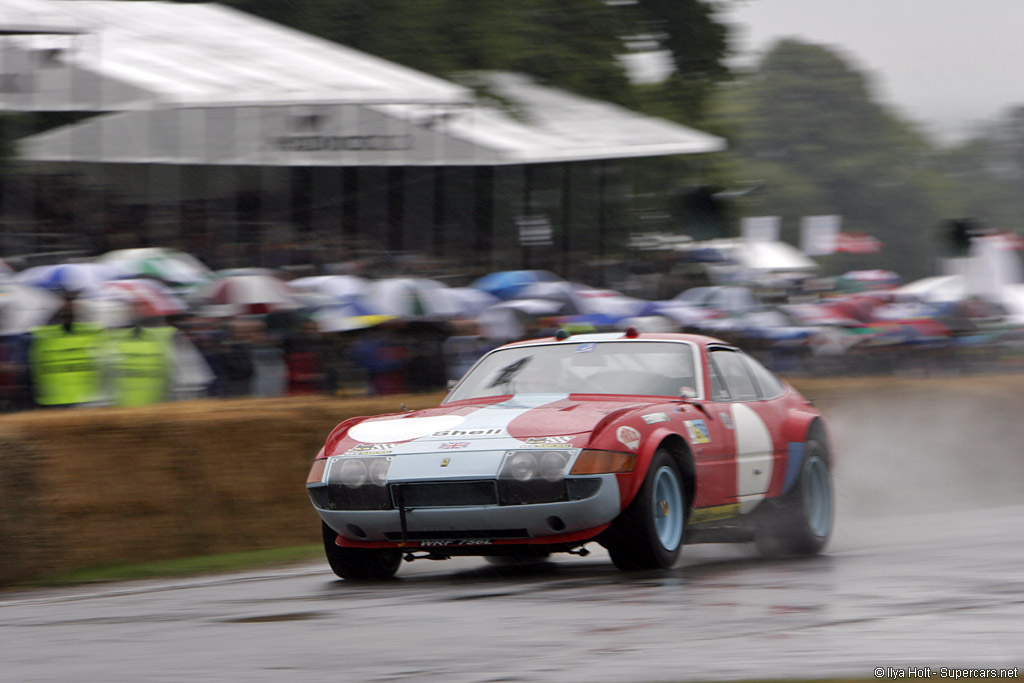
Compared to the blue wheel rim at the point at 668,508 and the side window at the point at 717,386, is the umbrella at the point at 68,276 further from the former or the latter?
the blue wheel rim at the point at 668,508

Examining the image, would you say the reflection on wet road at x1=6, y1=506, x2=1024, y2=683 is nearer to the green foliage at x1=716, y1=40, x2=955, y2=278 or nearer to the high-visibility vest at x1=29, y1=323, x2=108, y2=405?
the high-visibility vest at x1=29, y1=323, x2=108, y2=405

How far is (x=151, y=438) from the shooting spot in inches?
376

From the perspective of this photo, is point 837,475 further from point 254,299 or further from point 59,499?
point 59,499

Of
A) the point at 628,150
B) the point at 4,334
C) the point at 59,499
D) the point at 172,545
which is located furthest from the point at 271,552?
the point at 628,150

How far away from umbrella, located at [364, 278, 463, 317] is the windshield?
5475 millimetres

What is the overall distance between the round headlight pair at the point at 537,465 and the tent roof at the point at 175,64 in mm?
12862

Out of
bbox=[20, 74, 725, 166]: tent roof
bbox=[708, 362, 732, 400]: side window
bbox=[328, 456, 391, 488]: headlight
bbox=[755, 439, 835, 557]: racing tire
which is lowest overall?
bbox=[755, 439, 835, 557]: racing tire

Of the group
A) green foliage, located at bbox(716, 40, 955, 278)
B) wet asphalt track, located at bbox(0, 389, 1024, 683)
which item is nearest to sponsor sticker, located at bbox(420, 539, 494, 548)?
wet asphalt track, located at bbox(0, 389, 1024, 683)

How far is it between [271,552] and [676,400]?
3636 millimetres

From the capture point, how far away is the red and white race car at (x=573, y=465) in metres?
7.06

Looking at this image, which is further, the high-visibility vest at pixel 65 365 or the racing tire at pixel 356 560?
the high-visibility vest at pixel 65 365

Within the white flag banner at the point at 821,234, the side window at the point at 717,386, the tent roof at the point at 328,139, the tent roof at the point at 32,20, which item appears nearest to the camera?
the side window at the point at 717,386

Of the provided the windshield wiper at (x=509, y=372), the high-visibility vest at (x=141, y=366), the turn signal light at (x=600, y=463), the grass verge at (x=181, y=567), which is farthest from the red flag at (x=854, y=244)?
the turn signal light at (x=600, y=463)

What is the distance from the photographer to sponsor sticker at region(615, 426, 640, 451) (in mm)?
7148
